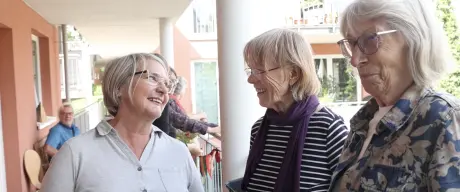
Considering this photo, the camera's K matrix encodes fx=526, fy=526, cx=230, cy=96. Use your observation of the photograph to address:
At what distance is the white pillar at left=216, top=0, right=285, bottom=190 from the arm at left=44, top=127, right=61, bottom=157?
11.5 feet

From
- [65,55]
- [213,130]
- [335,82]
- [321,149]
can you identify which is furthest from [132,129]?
[335,82]

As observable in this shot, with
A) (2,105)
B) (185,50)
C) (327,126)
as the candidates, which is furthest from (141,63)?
(185,50)

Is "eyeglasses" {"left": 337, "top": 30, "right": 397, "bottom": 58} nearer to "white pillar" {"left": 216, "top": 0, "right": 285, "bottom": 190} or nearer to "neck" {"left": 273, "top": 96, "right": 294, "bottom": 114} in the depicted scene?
"neck" {"left": 273, "top": 96, "right": 294, "bottom": 114}

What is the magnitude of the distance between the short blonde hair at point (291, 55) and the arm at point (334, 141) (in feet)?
0.50

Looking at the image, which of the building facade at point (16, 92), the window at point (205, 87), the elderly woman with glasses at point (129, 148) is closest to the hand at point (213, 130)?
the building facade at point (16, 92)

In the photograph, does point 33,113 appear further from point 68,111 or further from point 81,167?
point 81,167

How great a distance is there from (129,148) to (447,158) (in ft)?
3.73

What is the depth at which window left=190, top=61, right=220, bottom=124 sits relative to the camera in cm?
1666

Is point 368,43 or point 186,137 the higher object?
point 368,43

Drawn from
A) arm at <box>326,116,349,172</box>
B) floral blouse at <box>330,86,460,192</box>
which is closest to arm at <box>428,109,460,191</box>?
floral blouse at <box>330,86,460,192</box>

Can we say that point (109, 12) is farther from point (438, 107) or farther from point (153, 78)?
point (438, 107)

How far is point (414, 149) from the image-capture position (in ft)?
3.52

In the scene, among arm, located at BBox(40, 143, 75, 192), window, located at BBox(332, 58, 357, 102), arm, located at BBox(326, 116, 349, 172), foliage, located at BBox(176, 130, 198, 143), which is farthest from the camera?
window, located at BBox(332, 58, 357, 102)

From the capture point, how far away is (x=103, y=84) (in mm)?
1937
